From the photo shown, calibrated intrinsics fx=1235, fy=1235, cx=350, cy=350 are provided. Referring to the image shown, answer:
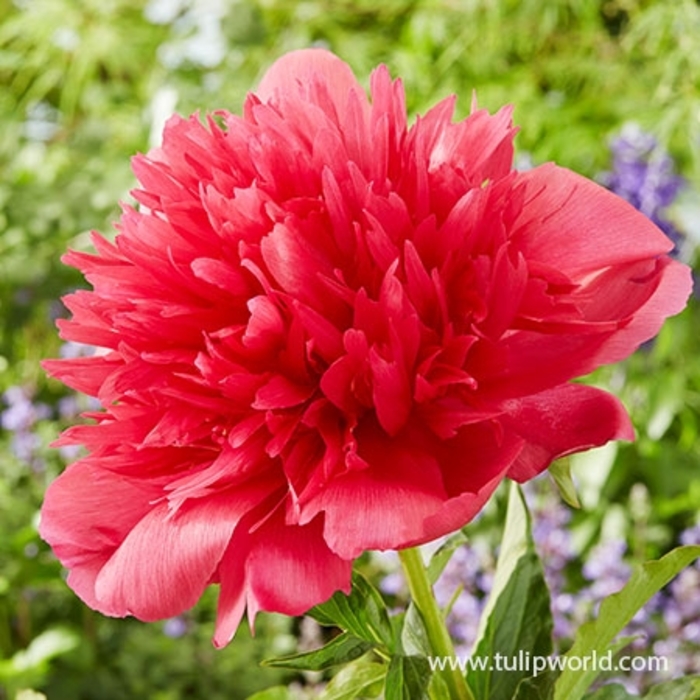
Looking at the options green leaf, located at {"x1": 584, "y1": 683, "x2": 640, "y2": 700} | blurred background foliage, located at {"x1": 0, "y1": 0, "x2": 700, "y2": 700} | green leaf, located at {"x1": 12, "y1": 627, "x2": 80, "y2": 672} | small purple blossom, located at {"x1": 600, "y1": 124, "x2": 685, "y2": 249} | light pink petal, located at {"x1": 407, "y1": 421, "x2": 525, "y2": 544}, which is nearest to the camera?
light pink petal, located at {"x1": 407, "y1": 421, "x2": 525, "y2": 544}

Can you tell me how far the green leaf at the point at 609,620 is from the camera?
0.34 meters

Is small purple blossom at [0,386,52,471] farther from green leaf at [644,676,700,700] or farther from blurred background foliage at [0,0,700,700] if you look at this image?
green leaf at [644,676,700,700]

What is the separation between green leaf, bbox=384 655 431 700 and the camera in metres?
0.32

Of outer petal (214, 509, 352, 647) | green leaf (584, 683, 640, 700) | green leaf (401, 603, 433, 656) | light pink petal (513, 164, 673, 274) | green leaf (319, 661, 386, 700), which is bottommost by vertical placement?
green leaf (584, 683, 640, 700)

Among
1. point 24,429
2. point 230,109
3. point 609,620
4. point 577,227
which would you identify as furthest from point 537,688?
point 230,109

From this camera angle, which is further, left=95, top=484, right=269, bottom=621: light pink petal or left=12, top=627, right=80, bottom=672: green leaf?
left=12, top=627, right=80, bottom=672: green leaf

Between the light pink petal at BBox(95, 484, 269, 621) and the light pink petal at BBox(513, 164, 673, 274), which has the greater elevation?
the light pink petal at BBox(513, 164, 673, 274)

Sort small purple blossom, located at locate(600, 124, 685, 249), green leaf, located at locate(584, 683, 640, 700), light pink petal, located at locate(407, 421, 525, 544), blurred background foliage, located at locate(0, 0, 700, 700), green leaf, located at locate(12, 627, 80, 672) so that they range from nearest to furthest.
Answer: light pink petal, located at locate(407, 421, 525, 544), green leaf, located at locate(584, 683, 640, 700), green leaf, located at locate(12, 627, 80, 672), blurred background foliage, located at locate(0, 0, 700, 700), small purple blossom, located at locate(600, 124, 685, 249)

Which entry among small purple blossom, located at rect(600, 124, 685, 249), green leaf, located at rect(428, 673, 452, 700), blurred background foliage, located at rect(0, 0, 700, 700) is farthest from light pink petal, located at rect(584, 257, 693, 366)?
small purple blossom, located at rect(600, 124, 685, 249)

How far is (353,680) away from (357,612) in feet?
0.10

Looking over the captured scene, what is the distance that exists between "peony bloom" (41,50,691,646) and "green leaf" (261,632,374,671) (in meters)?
0.04

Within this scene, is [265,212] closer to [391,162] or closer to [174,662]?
[391,162]

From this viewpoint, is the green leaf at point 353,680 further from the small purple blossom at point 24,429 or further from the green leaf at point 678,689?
the small purple blossom at point 24,429

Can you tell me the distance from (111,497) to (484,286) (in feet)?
0.37
